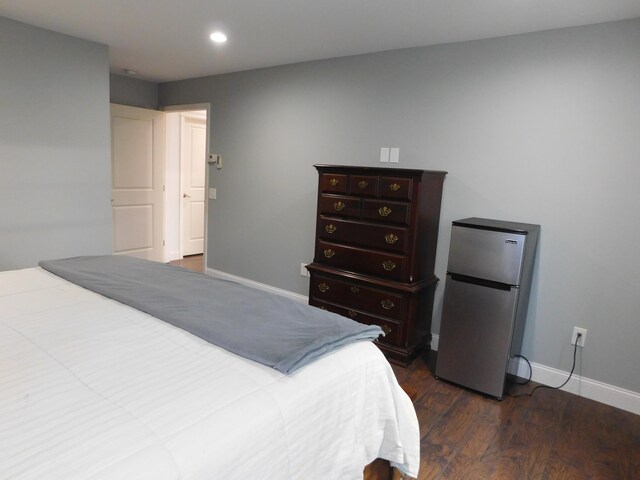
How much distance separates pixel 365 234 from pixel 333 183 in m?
0.49

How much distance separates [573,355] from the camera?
279 centimetres

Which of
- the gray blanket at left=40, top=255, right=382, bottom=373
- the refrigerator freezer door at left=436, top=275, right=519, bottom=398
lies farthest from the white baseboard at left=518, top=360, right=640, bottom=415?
the gray blanket at left=40, top=255, right=382, bottom=373

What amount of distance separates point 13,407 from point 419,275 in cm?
257

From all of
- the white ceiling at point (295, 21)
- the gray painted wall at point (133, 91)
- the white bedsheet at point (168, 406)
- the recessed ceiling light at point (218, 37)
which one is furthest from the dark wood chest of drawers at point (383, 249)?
the gray painted wall at point (133, 91)

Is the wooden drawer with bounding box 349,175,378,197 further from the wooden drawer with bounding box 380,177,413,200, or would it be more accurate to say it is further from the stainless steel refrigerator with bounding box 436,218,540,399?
the stainless steel refrigerator with bounding box 436,218,540,399

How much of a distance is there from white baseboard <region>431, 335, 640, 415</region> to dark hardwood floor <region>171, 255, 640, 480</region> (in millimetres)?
46

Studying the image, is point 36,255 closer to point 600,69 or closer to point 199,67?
point 199,67

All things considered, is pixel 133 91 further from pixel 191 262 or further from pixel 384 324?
pixel 384 324

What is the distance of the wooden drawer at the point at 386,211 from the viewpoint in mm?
2943

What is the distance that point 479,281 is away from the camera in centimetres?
266

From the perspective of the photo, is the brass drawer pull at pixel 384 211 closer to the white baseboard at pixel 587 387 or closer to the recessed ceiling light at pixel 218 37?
the white baseboard at pixel 587 387

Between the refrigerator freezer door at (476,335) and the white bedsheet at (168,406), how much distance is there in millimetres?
1290

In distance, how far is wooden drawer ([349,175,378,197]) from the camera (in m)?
3.05

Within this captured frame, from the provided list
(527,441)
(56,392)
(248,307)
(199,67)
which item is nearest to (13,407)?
(56,392)
